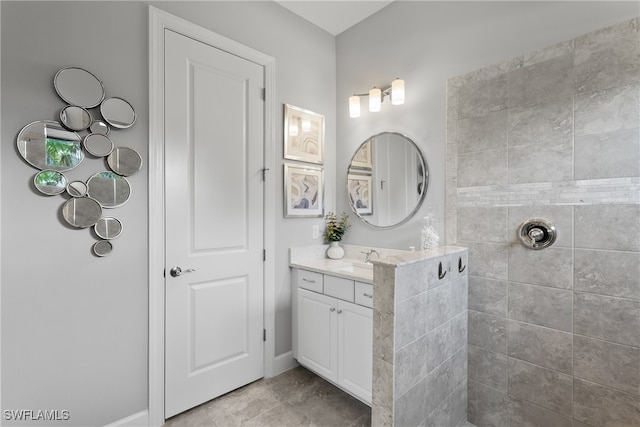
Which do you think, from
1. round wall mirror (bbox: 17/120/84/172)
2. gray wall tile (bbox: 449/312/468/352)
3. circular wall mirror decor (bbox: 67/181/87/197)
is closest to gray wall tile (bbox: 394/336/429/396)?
gray wall tile (bbox: 449/312/468/352)

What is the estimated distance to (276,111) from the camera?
7.82ft

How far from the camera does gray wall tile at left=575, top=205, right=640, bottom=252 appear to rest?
138 cm

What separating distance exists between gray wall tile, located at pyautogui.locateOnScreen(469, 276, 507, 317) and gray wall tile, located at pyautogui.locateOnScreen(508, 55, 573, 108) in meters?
1.03

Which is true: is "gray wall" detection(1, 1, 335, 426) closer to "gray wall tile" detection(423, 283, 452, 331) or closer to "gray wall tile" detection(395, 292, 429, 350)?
"gray wall tile" detection(395, 292, 429, 350)

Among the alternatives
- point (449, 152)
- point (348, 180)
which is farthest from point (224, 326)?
point (449, 152)

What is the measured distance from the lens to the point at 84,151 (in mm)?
1562

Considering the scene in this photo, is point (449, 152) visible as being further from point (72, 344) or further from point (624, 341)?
point (72, 344)

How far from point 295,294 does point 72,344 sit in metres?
1.39

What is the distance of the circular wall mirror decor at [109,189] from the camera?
1.59 metres

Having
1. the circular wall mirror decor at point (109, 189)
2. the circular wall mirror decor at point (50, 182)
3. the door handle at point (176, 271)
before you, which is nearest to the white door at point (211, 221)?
the door handle at point (176, 271)

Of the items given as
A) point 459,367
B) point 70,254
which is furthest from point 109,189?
point 459,367

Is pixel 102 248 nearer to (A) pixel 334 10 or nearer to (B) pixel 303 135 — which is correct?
(B) pixel 303 135

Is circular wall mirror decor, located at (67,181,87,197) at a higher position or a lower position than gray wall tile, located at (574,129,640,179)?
lower

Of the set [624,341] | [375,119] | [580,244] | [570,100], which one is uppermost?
[375,119]
